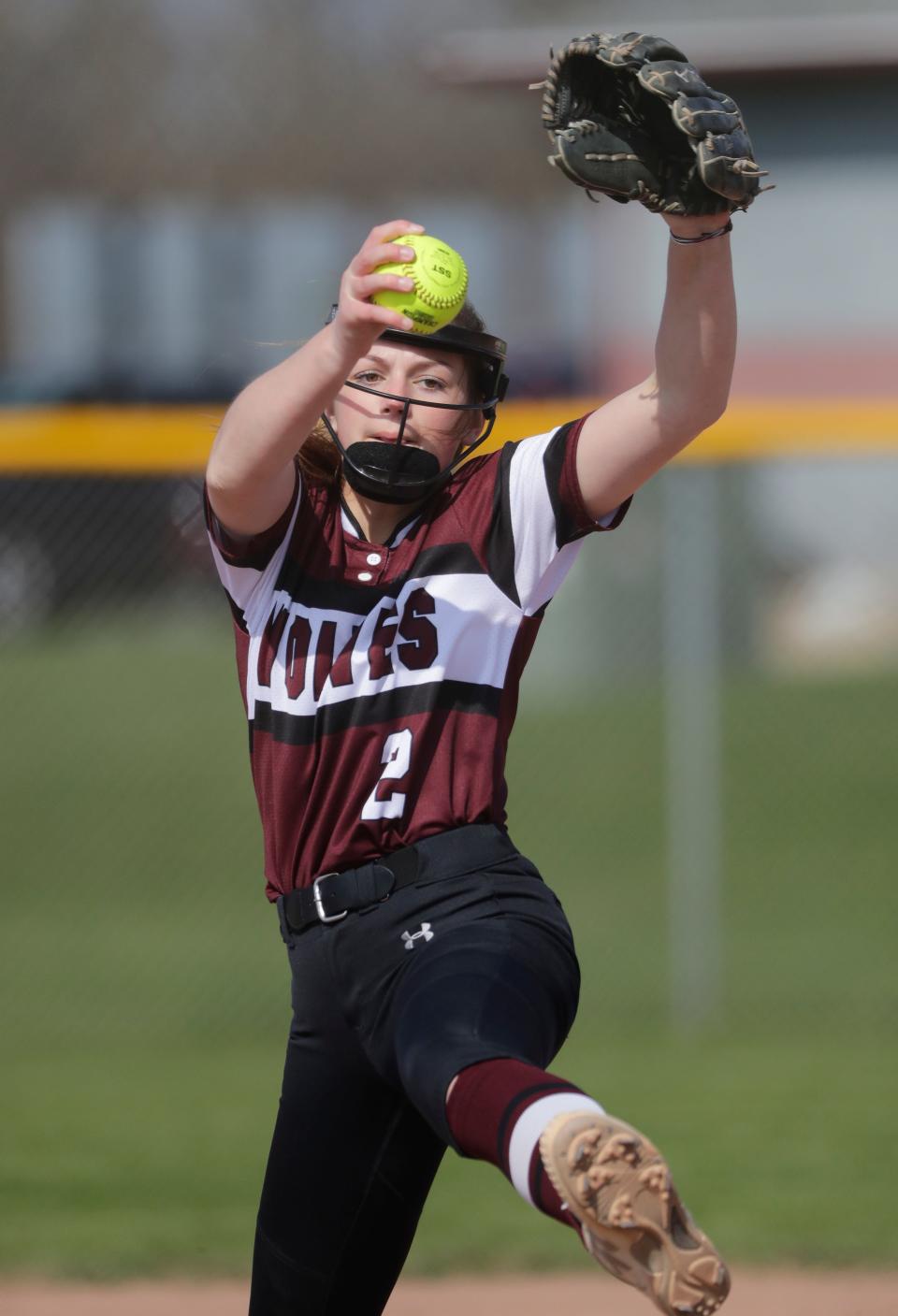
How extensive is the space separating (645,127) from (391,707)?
0.90 m

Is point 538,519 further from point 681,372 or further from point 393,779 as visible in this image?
point 393,779

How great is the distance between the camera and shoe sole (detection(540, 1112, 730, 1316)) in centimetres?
186

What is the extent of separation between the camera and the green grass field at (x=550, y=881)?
505 centimetres

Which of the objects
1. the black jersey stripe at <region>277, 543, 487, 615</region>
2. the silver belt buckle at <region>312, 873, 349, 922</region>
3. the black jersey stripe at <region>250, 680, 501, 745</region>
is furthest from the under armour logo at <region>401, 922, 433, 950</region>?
the black jersey stripe at <region>277, 543, 487, 615</region>

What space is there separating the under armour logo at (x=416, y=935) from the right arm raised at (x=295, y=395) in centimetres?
64

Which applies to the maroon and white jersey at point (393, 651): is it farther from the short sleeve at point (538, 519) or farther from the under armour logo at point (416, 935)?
the under armour logo at point (416, 935)

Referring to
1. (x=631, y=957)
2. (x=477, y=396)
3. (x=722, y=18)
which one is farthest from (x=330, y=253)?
(x=477, y=396)

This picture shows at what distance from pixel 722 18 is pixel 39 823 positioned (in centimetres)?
985

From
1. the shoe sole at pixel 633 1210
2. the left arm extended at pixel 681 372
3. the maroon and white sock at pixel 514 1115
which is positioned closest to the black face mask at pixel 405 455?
the left arm extended at pixel 681 372

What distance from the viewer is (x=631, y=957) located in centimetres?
778

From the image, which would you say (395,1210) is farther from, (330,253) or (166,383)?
(330,253)

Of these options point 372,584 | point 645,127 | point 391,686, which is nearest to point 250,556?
point 372,584

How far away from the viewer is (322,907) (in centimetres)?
256

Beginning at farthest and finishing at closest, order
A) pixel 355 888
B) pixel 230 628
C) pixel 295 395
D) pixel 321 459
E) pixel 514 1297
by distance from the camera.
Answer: pixel 230 628, pixel 514 1297, pixel 321 459, pixel 355 888, pixel 295 395
